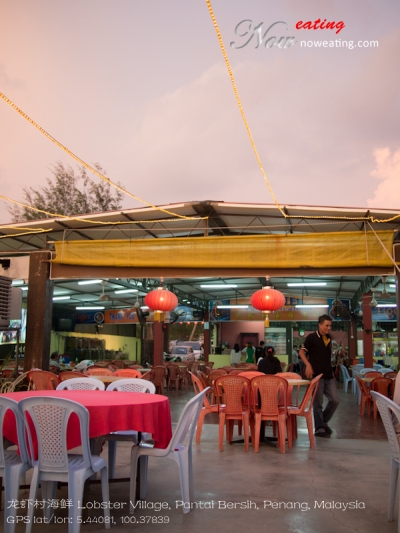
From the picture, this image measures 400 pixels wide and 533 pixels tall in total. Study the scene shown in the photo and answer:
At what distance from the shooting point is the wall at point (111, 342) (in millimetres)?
20705

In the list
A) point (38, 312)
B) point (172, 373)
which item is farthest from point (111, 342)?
point (38, 312)

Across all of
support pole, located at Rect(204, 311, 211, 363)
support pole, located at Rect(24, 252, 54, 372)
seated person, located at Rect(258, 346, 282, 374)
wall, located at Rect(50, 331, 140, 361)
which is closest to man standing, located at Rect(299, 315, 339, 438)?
seated person, located at Rect(258, 346, 282, 374)

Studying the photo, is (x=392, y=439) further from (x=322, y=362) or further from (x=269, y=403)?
(x=322, y=362)

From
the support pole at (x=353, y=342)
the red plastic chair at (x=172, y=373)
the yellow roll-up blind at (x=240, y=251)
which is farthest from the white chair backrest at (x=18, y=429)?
the support pole at (x=353, y=342)

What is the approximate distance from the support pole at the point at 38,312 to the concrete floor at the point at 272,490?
163 inches

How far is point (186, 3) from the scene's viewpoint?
23.5ft

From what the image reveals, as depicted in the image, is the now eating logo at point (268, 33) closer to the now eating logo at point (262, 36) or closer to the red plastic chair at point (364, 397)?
the now eating logo at point (262, 36)

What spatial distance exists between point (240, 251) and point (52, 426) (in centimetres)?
609

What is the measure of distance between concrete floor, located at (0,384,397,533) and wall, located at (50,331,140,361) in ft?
50.6

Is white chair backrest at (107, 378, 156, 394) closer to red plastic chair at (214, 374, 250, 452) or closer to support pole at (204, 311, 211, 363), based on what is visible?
red plastic chair at (214, 374, 250, 452)

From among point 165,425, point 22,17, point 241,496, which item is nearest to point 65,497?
point 165,425

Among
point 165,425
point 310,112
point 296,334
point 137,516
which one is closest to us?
point 137,516

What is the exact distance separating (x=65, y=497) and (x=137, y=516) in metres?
0.83

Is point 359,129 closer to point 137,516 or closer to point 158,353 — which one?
point 158,353
